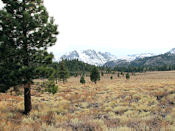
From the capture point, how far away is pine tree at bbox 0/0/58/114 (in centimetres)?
941

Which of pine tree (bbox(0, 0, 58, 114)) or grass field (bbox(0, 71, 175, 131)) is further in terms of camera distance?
pine tree (bbox(0, 0, 58, 114))

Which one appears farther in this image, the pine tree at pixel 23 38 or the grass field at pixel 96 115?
the pine tree at pixel 23 38

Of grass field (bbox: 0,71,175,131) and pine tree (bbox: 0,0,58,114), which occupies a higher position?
pine tree (bbox: 0,0,58,114)

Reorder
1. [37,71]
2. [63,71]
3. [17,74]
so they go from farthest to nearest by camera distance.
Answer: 1. [63,71]
2. [37,71]
3. [17,74]

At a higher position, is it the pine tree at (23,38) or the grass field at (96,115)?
the pine tree at (23,38)

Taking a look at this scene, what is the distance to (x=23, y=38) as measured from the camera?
978 cm

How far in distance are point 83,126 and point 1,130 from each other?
10.4 ft

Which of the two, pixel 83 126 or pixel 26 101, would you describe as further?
pixel 26 101

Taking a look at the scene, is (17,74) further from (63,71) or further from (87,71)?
(87,71)

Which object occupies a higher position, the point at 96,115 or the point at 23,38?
the point at 23,38

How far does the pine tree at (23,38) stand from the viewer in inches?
371

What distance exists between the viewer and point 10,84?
370 inches

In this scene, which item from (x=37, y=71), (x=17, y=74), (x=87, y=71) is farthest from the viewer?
(x=87, y=71)

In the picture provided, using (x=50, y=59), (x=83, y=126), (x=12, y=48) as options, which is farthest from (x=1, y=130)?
(x=50, y=59)
